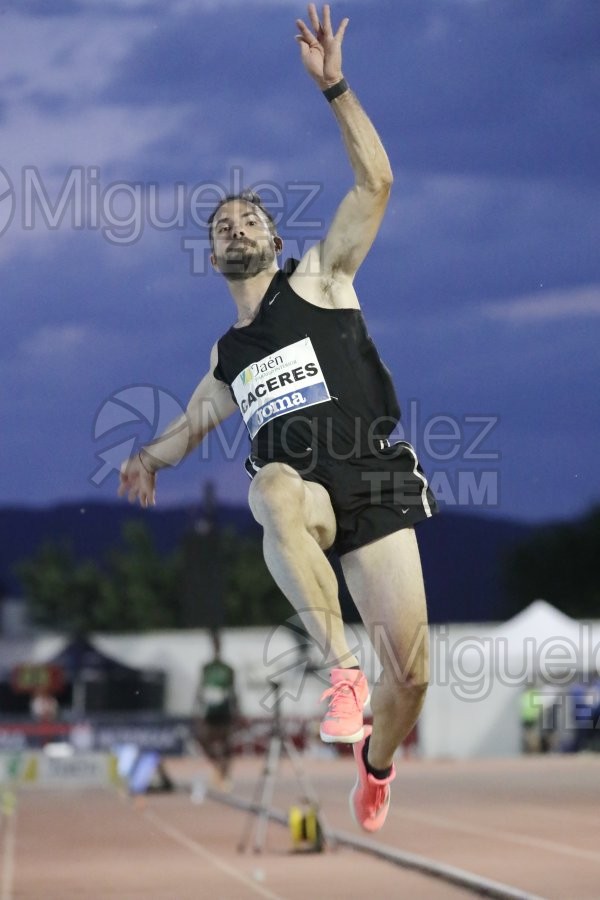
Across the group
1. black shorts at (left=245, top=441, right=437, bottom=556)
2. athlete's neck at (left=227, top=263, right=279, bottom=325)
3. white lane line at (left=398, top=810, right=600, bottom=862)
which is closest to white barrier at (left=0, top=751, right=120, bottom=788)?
white lane line at (left=398, top=810, right=600, bottom=862)

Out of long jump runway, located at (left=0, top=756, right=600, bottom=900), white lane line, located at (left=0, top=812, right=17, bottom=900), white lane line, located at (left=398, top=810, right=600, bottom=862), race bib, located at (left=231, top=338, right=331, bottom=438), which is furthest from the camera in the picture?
white lane line, located at (left=398, top=810, right=600, bottom=862)

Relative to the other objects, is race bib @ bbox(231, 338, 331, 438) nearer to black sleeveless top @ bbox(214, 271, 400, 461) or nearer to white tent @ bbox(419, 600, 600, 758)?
black sleeveless top @ bbox(214, 271, 400, 461)

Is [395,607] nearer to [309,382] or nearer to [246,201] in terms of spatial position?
[309,382]

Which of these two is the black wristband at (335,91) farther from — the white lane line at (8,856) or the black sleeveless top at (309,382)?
the white lane line at (8,856)

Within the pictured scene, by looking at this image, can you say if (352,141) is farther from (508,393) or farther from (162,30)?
(508,393)

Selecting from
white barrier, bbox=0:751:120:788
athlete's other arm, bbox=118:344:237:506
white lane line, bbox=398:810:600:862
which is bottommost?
white lane line, bbox=398:810:600:862

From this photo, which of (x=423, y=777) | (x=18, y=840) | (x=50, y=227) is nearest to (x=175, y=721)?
(x=423, y=777)

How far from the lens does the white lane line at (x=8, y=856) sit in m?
12.0

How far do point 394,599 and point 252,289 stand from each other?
117cm

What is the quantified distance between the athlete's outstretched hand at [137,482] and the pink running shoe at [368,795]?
1163 millimetres

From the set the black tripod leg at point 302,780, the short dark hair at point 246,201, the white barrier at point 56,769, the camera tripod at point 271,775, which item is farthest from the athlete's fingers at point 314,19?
the white barrier at point 56,769

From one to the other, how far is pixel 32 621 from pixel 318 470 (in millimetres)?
64540

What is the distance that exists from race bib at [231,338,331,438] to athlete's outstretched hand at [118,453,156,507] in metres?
0.63

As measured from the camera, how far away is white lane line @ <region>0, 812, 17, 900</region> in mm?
12000
